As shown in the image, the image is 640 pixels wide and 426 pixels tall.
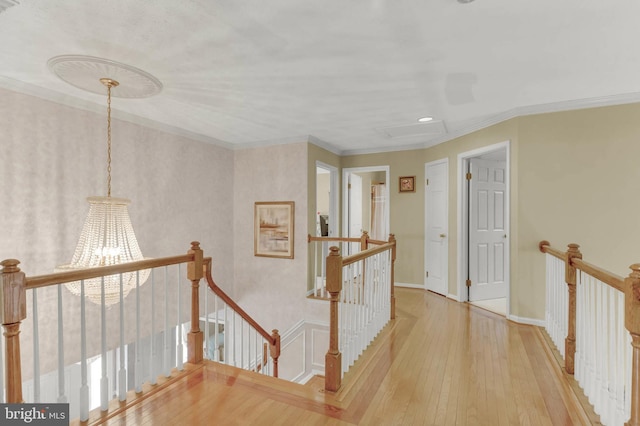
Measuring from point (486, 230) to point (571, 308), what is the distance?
2332 millimetres

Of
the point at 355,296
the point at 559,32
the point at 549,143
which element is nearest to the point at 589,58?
the point at 559,32

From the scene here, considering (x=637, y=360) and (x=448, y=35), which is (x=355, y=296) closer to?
(x=637, y=360)

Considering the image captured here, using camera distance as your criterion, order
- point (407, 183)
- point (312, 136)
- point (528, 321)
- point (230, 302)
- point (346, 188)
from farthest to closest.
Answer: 1. point (346, 188)
2. point (407, 183)
3. point (312, 136)
4. point (528, 321)
5. point (230, 302)

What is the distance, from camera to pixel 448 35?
6.97ft

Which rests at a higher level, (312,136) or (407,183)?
(312,136)

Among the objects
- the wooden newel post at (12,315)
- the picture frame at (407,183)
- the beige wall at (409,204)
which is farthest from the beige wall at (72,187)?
the picture frame at (407,183)

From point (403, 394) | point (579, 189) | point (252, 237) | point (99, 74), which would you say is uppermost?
point (99, 74)

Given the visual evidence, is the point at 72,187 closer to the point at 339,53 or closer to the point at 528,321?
the point at 339,53

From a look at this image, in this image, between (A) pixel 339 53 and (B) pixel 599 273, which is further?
(A) pixel 339 53

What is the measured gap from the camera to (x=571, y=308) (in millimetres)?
2510

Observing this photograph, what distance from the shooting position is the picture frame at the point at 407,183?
548 cm

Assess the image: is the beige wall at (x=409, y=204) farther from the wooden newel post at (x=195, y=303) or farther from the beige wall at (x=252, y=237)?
the wooden newel post at (x=195, y=303)

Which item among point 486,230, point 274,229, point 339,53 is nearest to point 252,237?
point 274,229

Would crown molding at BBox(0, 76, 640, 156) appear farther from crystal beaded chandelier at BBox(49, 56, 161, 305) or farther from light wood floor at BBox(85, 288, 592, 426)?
light wood floor at BBox(85, 288, 592, 426)
